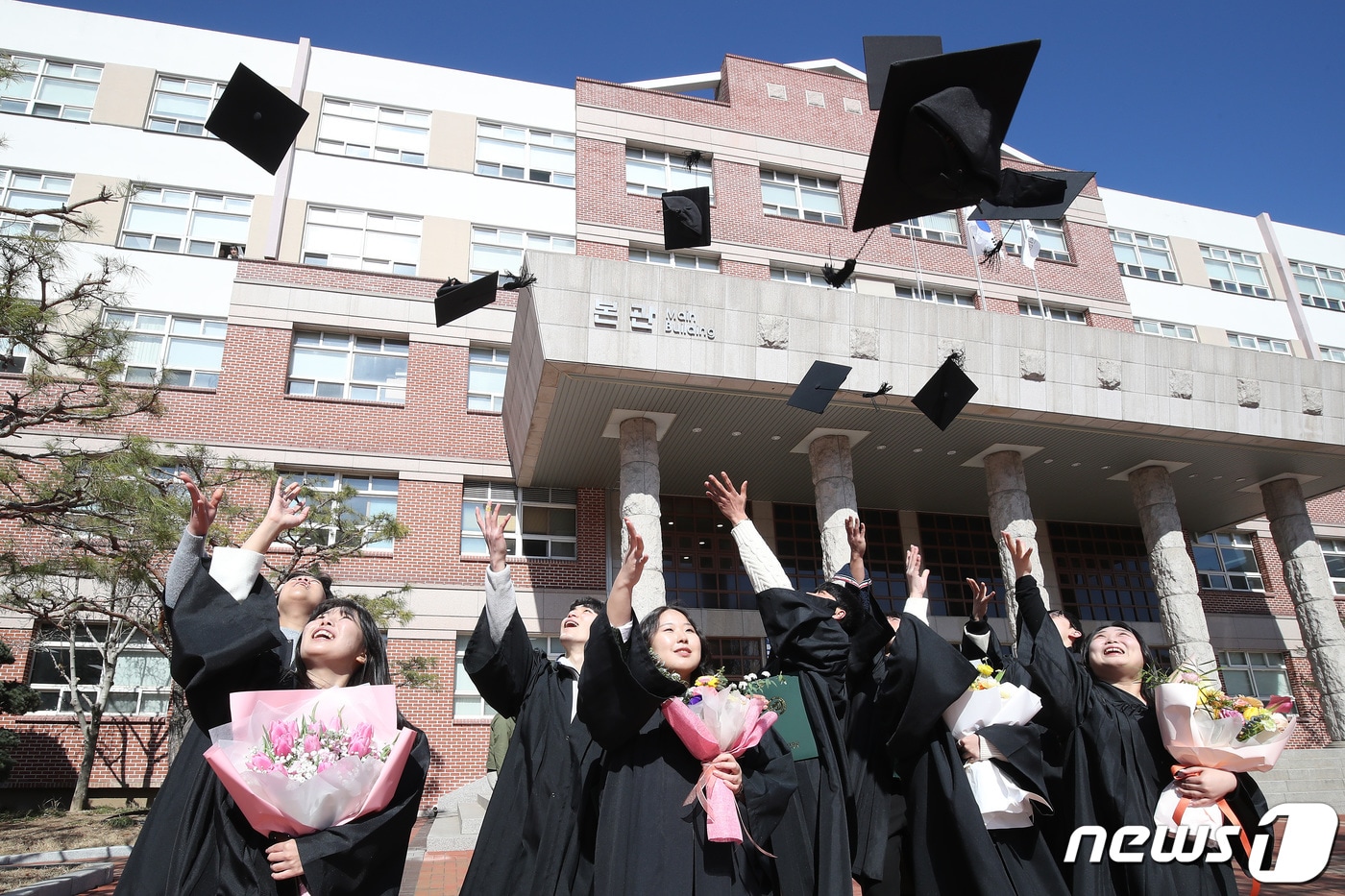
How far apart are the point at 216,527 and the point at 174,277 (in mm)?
7829

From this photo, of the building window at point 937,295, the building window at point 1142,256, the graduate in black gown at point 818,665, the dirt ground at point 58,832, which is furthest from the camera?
the building window at point 1142,256

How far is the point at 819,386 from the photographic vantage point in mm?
10516

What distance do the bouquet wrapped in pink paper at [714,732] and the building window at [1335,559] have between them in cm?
2338

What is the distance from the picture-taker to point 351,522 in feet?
40.4

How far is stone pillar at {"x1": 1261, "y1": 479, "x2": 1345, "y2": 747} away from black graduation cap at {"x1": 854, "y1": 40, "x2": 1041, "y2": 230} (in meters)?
13.8

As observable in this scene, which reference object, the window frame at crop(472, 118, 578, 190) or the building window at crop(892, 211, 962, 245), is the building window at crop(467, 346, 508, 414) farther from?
the building window at crop(892, 211, 962, 245)

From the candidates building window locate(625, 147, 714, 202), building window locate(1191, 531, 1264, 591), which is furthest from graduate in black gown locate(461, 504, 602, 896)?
building window locate(1191, 531, 1264, 591)

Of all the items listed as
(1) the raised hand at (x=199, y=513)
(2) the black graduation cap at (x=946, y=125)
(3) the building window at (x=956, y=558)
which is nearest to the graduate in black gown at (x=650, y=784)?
(1) the raised hand at (x=199, y=513)

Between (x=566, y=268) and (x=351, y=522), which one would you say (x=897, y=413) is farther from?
(x=351, y=522)

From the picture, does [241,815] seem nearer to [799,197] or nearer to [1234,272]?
[799,197]

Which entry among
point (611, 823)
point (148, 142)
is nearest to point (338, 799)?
point (611, 823)

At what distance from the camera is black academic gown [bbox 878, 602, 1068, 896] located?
3.36 metres

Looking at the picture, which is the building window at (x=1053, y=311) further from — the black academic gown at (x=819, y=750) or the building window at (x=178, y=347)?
the black academic gown at (x=819, y=750)

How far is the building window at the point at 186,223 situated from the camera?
15867 mm
